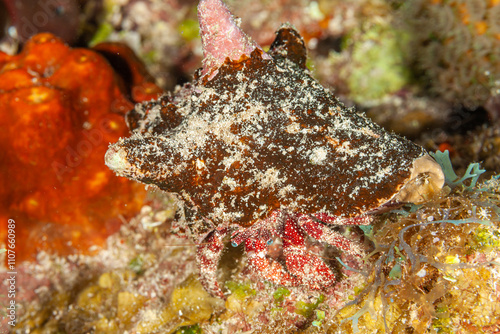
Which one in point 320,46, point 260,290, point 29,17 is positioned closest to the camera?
point 260,290

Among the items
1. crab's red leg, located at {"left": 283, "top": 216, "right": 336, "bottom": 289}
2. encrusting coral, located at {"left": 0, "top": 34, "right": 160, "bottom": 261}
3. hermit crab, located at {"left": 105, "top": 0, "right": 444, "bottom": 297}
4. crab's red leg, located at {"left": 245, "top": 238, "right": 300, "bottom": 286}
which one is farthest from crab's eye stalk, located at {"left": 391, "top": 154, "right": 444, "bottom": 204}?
encrusting coral, located at {"left": 0, "top": 34, "right": 160, "bottom": 261}

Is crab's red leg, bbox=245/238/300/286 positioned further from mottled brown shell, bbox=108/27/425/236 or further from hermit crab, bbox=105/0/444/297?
mottled brown shell, bbox=108/27/425/236

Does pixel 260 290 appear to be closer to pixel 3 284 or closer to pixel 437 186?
pixel 437 186

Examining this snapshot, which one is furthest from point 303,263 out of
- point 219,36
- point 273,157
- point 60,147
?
point 60,147

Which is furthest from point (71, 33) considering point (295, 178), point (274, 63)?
point (295, 178)

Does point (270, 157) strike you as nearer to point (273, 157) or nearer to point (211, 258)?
point (273, 157)

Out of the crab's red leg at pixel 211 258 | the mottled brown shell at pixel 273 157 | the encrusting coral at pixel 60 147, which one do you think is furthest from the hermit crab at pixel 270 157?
the encrusting coral at pixel 60 147

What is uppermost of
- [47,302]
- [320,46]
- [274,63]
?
[320,46]
